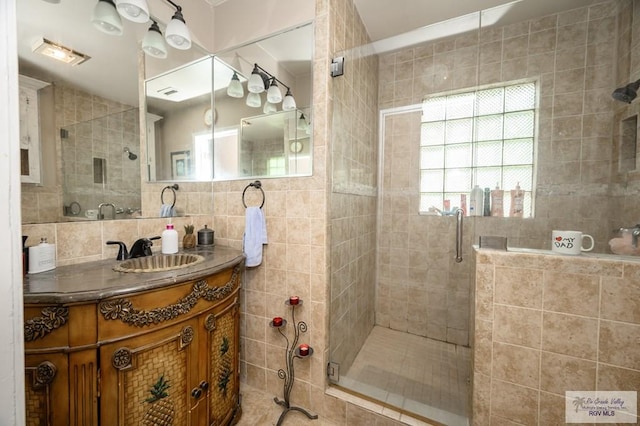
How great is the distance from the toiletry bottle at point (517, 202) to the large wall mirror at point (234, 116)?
3.95 feet

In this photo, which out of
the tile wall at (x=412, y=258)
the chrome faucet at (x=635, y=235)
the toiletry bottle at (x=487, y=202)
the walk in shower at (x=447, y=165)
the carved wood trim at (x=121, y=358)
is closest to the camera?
the carved wood trim at (x=121, y=358)

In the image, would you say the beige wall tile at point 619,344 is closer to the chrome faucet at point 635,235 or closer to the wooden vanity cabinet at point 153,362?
the chrome faucet at point 635,235

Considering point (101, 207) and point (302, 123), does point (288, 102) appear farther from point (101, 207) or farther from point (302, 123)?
point (101, 207)

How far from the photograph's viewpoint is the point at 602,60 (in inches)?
49.2

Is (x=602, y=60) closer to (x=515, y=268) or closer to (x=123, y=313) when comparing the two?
(x=515, y=268)

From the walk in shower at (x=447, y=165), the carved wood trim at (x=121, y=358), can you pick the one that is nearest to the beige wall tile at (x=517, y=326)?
the walk in shower at (x=447, y=165)

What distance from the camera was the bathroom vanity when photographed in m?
0.75

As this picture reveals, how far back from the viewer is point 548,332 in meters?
1.04

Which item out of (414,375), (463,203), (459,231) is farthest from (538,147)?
(414,375)

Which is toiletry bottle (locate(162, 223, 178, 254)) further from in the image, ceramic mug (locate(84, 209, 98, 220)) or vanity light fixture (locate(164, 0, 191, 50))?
vanity light fixture (locate(164, 0, 191, 50))

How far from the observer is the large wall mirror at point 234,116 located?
1531mm

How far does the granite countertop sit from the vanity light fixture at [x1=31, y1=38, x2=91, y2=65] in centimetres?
98

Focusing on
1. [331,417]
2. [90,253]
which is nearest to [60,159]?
[90,253]

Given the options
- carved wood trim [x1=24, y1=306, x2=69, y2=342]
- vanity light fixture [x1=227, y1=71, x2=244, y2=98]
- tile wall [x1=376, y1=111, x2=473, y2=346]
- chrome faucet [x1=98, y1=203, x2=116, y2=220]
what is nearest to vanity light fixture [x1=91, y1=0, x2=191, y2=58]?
vanity light fixture [x1=227, y1=71, x2=244, y2=98]
